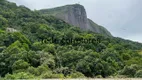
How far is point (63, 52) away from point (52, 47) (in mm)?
2612

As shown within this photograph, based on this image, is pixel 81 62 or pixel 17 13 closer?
pixel 81 62

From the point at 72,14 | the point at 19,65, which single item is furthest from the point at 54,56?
the point at 72,14

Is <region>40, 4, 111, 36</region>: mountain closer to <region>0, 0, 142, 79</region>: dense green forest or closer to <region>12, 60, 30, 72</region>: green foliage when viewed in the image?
<region>0, 0, 142, 79</region>: dense green forest

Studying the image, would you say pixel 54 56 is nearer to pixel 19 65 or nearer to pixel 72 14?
pixel 19 65

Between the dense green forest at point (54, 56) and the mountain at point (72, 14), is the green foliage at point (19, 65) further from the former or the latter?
the mountain at point (72, 14)

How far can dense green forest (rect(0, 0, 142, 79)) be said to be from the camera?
41.2 meters

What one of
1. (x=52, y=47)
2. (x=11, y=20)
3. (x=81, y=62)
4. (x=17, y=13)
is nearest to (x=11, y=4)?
(x=17, y=13)

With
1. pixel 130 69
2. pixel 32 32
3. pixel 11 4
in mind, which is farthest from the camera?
pixel 11 4

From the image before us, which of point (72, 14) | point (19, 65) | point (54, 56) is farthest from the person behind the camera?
point (72, 14)

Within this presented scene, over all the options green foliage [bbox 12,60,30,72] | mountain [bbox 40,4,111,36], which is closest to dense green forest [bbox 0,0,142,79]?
green foliage [bbox 12,60,30,72]

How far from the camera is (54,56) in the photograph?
53844 mm

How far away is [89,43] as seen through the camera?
7188cm

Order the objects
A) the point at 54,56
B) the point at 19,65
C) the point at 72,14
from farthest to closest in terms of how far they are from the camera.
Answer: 1. the point at 72,14
2. the point at 54,56
3. the point at 19,65

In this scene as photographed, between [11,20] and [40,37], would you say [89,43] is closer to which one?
[40,37]
